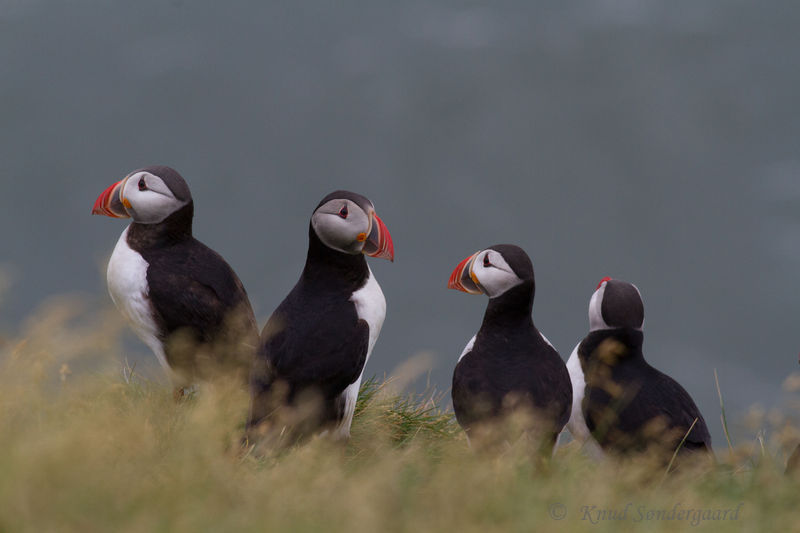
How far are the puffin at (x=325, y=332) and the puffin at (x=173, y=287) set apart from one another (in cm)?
54

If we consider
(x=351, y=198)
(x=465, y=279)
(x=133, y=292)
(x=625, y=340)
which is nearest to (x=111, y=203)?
(x=133, y=292)

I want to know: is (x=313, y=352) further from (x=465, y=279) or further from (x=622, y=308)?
(x=622, y=308)

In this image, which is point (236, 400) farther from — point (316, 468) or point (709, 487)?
point (709, 487)

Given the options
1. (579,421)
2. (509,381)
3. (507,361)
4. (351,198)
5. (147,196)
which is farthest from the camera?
(147,196)

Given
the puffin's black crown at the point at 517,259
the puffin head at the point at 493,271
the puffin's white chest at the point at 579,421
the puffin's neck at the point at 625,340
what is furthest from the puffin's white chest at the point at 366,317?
the puffin's neck at the point at 625,340

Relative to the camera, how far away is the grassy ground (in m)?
3.03

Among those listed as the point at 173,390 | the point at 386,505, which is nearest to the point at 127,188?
the point at 173,390

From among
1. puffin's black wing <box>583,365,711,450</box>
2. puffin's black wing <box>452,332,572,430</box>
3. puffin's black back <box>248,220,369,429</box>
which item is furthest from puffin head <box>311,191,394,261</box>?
puffin's black wing <box>583,365,711,450</box>

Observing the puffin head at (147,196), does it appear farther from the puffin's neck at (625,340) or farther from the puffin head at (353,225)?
the puffin's neck at (625,340)

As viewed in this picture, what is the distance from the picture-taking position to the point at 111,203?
223 inches

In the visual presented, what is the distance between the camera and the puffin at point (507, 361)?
4.75 m

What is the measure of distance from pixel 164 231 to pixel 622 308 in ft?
8.88

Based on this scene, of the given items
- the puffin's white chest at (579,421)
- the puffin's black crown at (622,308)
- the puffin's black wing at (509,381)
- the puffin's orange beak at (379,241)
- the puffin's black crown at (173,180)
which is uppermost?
the puffin's black crown at (173,180)

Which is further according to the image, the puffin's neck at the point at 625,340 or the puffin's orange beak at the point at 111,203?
the puffin's orange beak at the point at 111,203
